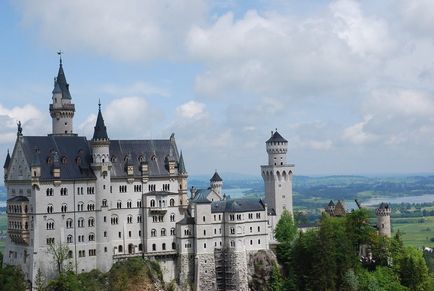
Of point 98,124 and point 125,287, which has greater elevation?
point 98,124

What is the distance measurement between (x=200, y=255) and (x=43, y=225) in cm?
2536

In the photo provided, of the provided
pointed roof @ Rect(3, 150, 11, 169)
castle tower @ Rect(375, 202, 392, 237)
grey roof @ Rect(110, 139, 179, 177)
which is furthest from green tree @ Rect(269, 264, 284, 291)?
pointed roof @ Rect(3, 150, 11, 169)

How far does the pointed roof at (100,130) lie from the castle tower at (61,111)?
1019 centimetres

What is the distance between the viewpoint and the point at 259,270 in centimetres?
11631

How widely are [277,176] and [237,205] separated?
15.5 metres

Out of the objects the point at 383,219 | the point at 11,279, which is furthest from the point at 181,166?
the point at 383,219

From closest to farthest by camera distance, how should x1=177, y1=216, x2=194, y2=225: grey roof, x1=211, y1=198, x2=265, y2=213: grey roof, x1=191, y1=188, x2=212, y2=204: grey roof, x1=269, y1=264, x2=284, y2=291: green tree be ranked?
x1=177, y1=216, x2=194, y2=225: grey roof → x1=191, y1=188, x2=212, y2=204: grey roof → x1=269, y1=264, x2=284, y2=291: green tree → x1=211, y1=198, x2=265, y2=213: grey roof

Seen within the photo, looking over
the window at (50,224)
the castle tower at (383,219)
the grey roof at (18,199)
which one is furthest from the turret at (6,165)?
the castle tower at (383,219)

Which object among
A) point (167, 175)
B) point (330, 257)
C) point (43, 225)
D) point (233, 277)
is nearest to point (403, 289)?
point (330, 257)

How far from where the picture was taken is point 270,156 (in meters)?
132

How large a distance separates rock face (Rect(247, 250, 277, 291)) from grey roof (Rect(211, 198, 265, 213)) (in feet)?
24.3

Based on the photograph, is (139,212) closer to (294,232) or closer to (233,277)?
(233,277)

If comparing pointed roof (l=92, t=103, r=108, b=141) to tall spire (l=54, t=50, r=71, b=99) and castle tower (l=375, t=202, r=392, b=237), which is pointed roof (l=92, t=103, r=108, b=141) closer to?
tall spire (l=54, t=50, r=71, b=99)

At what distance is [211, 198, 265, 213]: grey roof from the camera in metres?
116
